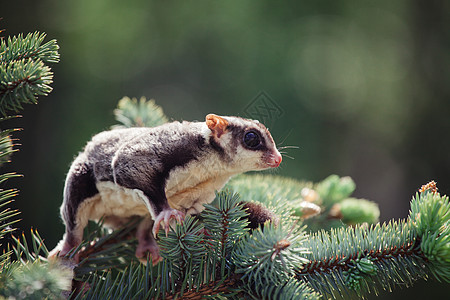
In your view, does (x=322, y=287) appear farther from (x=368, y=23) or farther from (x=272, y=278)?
(x=368, y=23)

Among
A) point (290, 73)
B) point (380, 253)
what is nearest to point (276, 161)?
point (380, 253)

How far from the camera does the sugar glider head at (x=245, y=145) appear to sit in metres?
1.48

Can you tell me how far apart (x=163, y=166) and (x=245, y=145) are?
312 mm

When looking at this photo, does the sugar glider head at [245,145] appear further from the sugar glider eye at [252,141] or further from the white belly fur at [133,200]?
the white belly fur at [133,200]

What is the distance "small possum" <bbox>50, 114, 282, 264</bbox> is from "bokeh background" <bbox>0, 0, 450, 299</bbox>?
426 centimetres

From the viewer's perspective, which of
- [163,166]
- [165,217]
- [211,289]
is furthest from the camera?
[163,166]

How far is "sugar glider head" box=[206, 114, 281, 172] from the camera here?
148cm

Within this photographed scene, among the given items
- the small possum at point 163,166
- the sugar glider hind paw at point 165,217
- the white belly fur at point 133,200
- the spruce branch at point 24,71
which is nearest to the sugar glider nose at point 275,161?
the small possum at point 163,166

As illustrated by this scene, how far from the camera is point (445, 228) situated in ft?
3.20

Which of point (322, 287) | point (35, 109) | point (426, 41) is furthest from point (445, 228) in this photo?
point (426, 41)

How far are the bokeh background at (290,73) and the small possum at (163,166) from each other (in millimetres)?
4262

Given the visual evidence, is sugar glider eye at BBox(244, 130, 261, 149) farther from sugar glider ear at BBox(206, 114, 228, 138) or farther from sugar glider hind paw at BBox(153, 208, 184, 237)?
sugar glider hind paw at BBox(153, 208, 184, 237)

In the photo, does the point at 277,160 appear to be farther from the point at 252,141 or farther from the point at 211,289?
the point at 211,289

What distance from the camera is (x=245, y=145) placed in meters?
1.51
